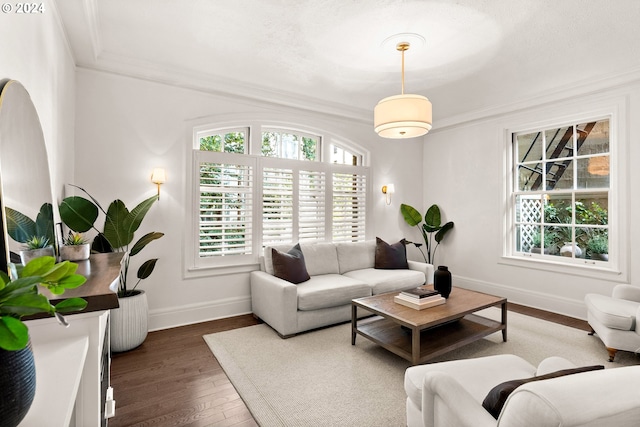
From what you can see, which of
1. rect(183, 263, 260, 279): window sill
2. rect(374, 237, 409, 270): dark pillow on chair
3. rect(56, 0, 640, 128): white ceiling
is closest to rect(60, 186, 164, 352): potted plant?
rect(183, 263, 260, 279): window sill

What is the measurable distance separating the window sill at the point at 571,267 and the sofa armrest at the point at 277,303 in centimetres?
331

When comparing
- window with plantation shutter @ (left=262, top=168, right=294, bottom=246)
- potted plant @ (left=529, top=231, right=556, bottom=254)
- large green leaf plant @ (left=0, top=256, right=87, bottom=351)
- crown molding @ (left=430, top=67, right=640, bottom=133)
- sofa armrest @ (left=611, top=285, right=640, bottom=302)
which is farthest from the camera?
potted plant @ (left=529, top=231, right=556, bottom=254)

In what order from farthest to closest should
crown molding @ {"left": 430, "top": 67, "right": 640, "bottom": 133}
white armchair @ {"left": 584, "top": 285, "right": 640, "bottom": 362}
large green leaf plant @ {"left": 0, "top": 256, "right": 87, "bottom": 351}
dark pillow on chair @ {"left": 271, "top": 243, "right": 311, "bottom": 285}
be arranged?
1. dark pillow on chair @ {"left": 271, "top": 243, "right": 311, "bottom": 285}
2. crown molding @ {"left": 430, "top": 67, "right": 640, "bottom": 133}
3. white armchair @ {"left": 584, "top": 285, "right": 640, "bottom": 362}
4. large green leaf plant @ {"left": 0, "top": 256, "right": 87, "bottom": 351}

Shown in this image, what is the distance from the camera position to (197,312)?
3867 mm

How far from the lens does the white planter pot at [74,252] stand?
183 centimetres

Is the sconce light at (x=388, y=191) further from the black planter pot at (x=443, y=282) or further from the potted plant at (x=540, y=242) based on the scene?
the black planter pot at (x=443, y=282)

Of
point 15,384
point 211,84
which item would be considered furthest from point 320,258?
point 15,384

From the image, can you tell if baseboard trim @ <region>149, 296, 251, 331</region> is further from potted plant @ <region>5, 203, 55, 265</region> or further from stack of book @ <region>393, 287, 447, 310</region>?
potted plant @ <region>5, 203, 55, 265</region>

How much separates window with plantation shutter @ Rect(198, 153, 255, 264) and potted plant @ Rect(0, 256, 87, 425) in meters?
3.28

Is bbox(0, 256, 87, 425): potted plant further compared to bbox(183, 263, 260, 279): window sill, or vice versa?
bbox(183, 263, 260, 279): window sill

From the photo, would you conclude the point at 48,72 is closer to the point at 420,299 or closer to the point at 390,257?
the point at 420,299

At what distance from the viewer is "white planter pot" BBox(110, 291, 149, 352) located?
9.84 ft

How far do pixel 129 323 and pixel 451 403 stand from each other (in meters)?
2.90

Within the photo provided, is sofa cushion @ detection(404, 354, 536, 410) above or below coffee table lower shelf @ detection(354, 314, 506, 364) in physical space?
above
